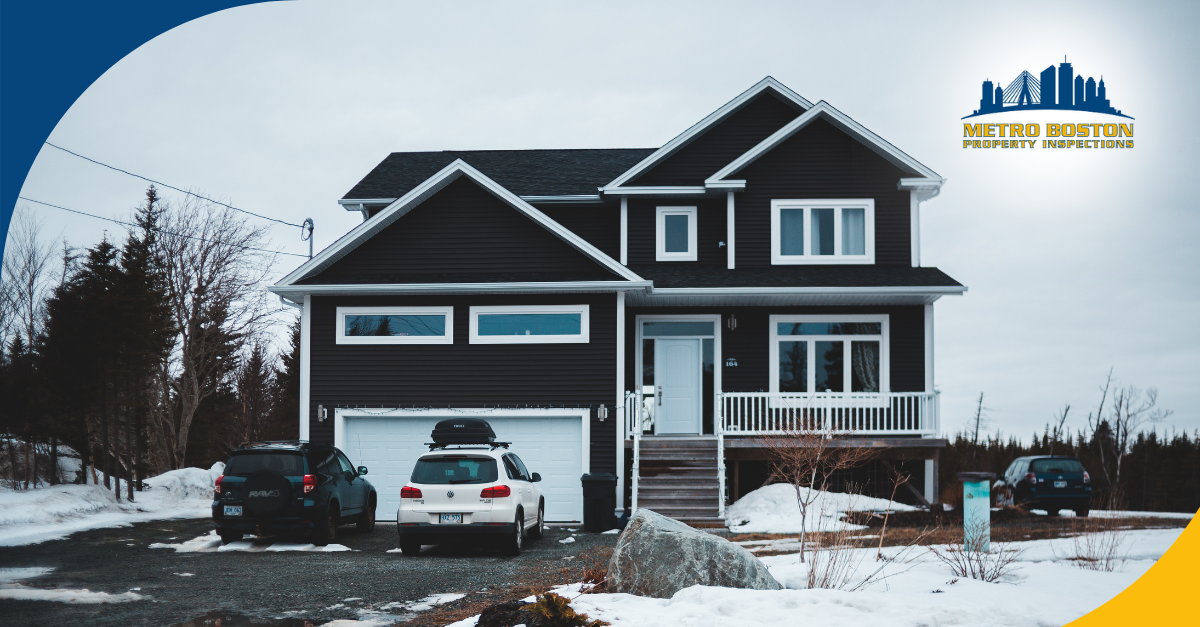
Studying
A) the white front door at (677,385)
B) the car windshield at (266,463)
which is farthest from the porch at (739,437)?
the car windshield at (266,463)

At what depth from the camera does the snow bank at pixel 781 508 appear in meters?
16.3

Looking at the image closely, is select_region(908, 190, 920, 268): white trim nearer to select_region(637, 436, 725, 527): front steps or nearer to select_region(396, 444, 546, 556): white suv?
select_region(637, 436, 725, 527): front steps

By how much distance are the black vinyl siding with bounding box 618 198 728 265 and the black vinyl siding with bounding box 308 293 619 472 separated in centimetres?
311

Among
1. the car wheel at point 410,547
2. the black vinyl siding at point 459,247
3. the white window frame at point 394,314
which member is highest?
the black vinyl siding at point 459,247

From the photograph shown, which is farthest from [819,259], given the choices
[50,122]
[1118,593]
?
[50,122]

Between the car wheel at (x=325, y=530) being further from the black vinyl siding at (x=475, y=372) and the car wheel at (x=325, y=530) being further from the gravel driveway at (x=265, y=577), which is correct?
the black vinyl siding at (x=475, y=372)

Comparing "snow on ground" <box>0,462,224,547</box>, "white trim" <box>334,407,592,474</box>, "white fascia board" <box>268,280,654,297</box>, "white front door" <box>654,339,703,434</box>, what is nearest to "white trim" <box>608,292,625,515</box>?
"white fascia board" <box>268,280,654,297</box>

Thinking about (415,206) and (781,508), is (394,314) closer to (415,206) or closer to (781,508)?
(415,206)

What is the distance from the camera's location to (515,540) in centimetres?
1261

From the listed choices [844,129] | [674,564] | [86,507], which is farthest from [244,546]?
[844,129]

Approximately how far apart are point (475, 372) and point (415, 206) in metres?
3.59

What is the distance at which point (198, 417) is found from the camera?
33.2m

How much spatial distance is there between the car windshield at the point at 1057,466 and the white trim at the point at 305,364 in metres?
15.4

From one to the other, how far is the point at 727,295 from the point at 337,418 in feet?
26.6
